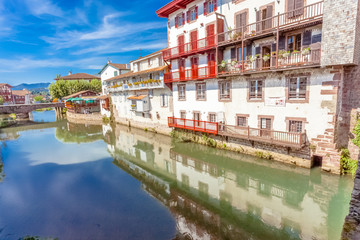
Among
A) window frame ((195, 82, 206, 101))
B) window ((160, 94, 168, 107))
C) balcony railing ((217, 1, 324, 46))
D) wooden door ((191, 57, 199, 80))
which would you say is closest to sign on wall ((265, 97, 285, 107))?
balcony railing ((217, 1, 324, 46))

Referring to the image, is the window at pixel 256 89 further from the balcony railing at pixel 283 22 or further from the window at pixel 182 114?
the window at pixel 182 114

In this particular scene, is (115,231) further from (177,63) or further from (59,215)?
(177,63)

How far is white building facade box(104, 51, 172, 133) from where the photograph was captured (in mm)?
26750

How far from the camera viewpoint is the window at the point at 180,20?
73.2 feet

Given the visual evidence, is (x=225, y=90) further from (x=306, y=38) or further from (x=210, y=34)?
(x=306, y=38)

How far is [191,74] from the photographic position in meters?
21.3

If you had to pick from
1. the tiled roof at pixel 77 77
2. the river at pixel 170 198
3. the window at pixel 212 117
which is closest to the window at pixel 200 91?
the window at pixel 212 117

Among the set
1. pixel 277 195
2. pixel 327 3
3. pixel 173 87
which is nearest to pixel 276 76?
pixel 327 3

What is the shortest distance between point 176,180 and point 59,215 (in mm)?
7322

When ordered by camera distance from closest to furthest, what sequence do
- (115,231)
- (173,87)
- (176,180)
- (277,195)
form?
1. (115,231)
2. (277,195)
3. (176,180)
4. (173,87)

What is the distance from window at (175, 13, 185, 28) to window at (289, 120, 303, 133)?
53.4ft

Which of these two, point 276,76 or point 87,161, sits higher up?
point 276,76

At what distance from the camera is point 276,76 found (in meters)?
14.7

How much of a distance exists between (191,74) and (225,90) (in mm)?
4640
